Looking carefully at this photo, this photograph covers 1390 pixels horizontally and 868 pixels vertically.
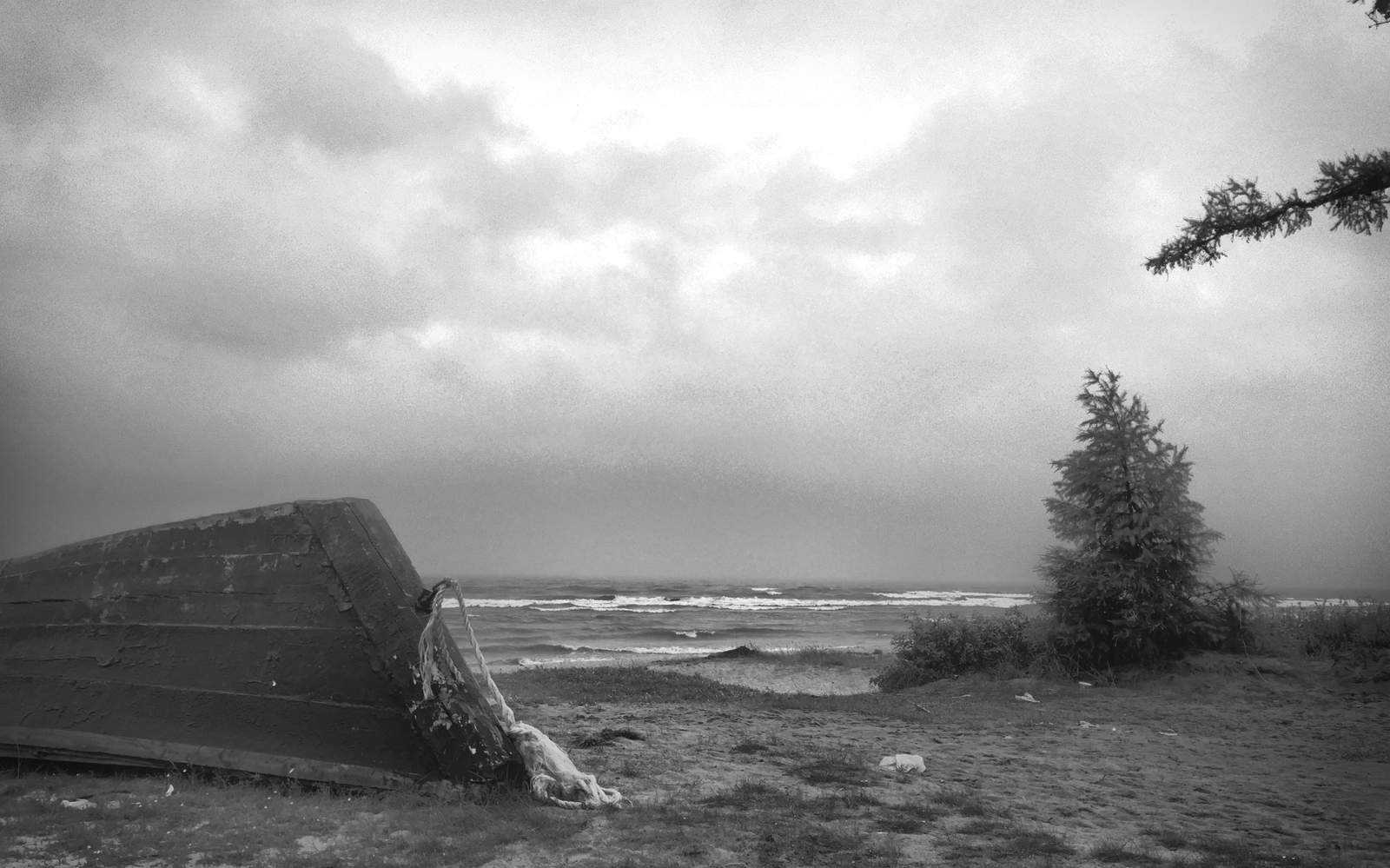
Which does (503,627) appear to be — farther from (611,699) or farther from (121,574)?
(121,574)

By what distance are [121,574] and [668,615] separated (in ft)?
115

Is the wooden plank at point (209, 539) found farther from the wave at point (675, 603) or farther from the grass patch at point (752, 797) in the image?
the wave at point (675, 603)

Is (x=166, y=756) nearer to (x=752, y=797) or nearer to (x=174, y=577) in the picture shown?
(x=174, y=577)

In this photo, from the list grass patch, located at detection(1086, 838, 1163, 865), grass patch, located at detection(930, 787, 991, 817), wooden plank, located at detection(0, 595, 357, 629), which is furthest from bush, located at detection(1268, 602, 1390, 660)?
wooden plank, located at detection(0, 595, 357, 629)

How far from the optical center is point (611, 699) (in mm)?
11070

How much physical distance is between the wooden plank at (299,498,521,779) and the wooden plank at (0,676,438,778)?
0.16 meters

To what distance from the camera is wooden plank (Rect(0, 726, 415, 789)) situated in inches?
201

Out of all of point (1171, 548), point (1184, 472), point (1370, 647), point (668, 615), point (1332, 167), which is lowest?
point (668, 615)

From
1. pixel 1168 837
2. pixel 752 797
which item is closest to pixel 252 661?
pixel 752 797

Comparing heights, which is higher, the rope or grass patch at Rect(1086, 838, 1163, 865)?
the rope

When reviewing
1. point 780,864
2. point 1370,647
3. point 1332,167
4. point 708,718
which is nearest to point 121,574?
point 780,864

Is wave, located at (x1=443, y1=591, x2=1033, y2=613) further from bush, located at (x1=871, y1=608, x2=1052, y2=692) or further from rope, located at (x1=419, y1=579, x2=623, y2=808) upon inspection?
rope, located at (x1=419, y1=579, x2=623, y2=808)

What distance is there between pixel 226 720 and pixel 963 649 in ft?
38.1

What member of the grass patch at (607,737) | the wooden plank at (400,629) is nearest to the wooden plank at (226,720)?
the wooden plank at (400,629)
